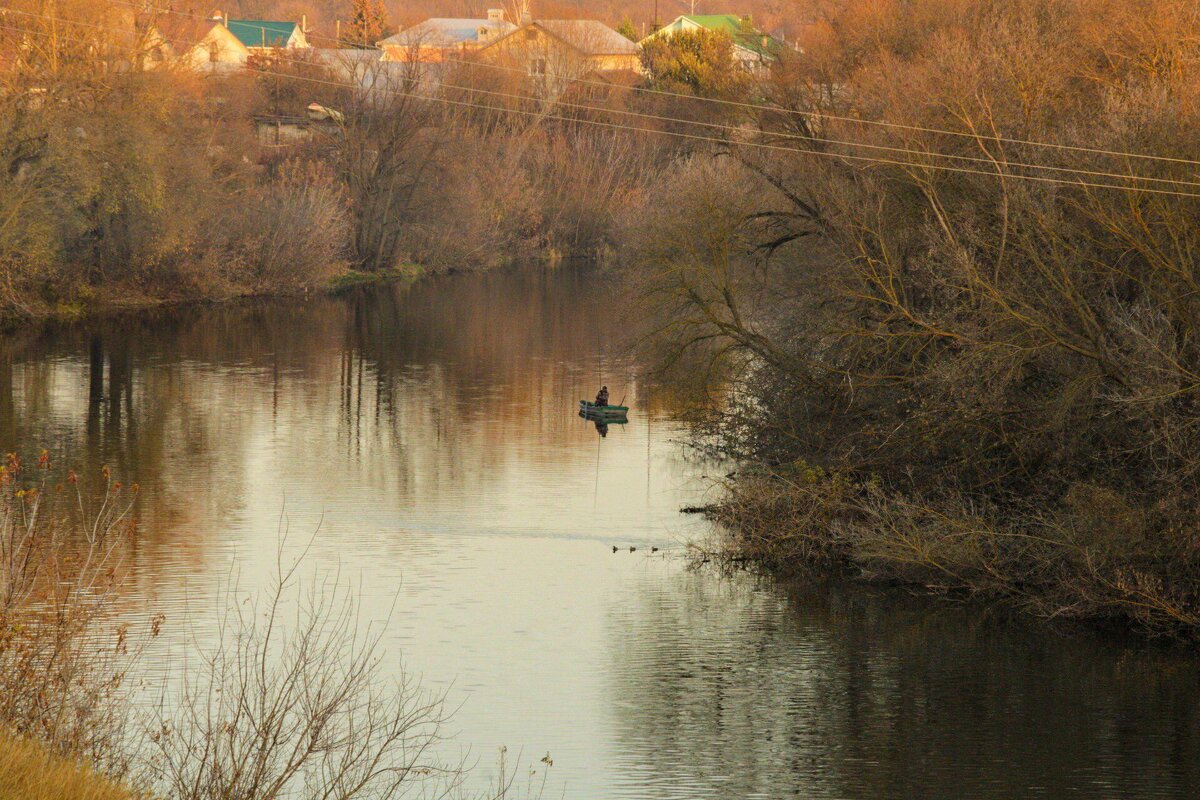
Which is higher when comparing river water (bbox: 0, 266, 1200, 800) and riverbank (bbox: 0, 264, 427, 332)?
riverbank (bbox: 0, 264, 427, 332)

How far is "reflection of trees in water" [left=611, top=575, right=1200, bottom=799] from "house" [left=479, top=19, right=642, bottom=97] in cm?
6068

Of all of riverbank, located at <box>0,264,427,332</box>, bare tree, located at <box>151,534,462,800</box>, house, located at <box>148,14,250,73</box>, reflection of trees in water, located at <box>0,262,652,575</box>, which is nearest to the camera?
bare tree, located at <box>151,534,462,800</box>

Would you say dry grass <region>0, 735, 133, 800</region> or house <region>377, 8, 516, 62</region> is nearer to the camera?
dry grass <region>0, 735, 133, 800</region>

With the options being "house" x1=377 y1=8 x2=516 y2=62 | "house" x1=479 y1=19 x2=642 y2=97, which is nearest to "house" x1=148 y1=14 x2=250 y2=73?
"house" x1=377 y1=8 x2=516 y2=62

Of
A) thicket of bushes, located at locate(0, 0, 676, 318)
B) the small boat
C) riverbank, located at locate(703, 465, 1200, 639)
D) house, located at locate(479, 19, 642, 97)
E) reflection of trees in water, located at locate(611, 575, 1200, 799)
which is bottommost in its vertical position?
reflection of trees in water, located at locate(611, 575, 1200, 799)

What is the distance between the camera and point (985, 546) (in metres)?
20.0

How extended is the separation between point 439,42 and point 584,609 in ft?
210

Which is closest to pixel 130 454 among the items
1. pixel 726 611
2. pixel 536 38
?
pixel 726 611

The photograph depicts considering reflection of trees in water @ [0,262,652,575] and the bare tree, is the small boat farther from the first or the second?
the bare tree

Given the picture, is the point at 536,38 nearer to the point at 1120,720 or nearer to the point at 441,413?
the point at 441,413

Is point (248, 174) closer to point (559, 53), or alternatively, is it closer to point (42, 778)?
point (559, 53)

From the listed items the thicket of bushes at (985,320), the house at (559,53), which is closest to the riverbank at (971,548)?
the thicket of bushes at (985,320)

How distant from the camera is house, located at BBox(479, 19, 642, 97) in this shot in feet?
265

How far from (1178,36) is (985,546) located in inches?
342
